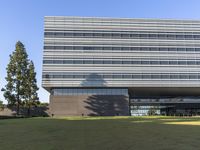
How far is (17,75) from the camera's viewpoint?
71562 millimetres

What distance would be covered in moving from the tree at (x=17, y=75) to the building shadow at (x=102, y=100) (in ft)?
86.1

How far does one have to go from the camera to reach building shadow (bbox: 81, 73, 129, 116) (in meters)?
94.5

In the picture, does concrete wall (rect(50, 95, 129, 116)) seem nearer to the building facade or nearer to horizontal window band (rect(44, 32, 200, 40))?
the building facade

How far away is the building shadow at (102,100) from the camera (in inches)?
3720

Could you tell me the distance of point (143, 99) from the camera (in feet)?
369

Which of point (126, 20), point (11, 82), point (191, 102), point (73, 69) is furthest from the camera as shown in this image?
point (191, 102)

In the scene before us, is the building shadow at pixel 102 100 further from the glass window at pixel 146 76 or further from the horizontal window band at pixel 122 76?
the glass window at pixel 146 76

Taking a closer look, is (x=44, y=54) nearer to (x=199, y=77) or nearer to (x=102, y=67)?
(x=102, y=67)

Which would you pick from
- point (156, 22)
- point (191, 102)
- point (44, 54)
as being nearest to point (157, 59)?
point (156, 22)

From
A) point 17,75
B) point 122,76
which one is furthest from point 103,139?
point 122,76

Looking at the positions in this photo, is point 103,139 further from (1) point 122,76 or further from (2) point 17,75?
(1) point 122,76

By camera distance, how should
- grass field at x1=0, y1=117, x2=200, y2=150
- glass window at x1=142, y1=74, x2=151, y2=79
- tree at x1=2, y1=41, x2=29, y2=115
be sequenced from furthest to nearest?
glass window at x1=142, y1=74, x2=151, y2=79 < tree at x1=2, y1=41, x2=29, y2=115 < grass field at x1=0, y1=117, x2=200, y2=150

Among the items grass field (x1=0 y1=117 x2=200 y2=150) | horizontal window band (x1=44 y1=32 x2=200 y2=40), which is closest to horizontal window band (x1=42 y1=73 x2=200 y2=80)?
horizontal window band (x1=44 y1=32 x2=200 y2=40)

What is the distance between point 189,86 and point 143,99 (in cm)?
2214
